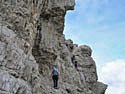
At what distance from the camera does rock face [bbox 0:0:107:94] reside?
1451cm

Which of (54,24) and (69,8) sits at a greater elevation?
(69,8)

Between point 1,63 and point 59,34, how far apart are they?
1974cm

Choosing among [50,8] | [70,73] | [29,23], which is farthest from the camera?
[70,73]

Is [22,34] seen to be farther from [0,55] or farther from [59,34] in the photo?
[59,34]

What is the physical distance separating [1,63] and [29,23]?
7305mm

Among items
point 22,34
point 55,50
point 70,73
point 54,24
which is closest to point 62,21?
point 54,24

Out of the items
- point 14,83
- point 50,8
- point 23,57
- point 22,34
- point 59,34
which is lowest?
point 14,83

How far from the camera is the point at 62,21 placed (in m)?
32.9

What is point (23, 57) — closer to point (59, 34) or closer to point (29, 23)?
point (29, 23)

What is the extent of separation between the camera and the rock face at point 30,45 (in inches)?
571

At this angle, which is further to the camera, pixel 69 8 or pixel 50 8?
pixel 69 8

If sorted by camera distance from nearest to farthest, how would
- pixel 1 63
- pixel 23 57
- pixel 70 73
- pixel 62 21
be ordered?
pixel 1 63 → pixel 23 57 → pixel 62 21 → pixel 70 73

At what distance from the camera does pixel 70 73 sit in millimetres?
40750

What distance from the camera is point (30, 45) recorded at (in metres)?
20.5
